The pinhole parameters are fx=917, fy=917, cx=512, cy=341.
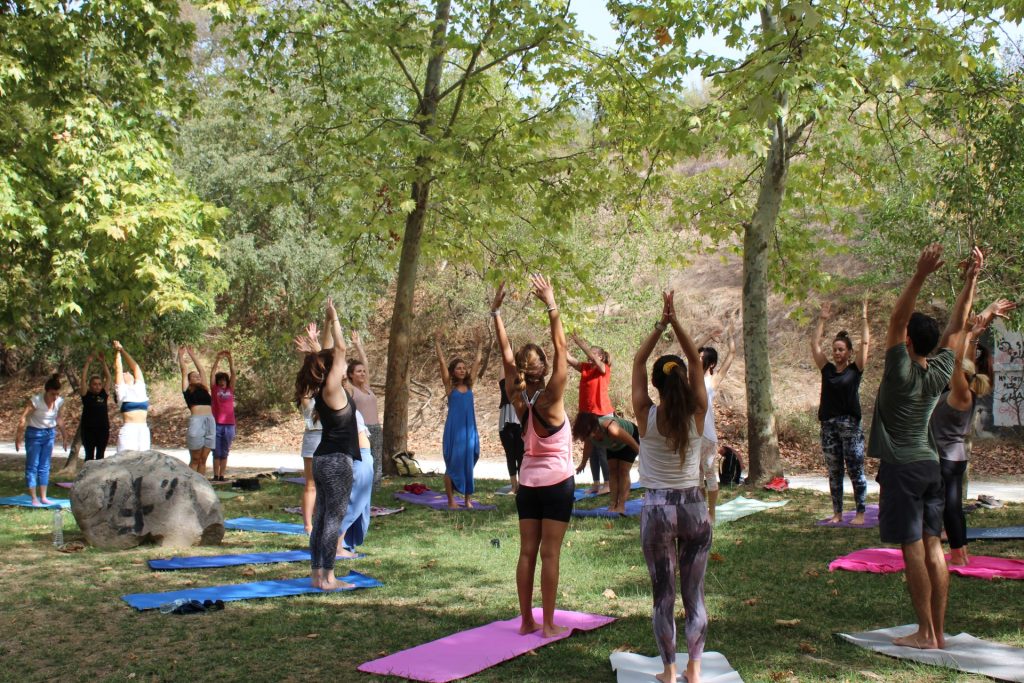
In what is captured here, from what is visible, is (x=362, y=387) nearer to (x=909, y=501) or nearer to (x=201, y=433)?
(x=201, y=433)

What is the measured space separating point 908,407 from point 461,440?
22.4 feet

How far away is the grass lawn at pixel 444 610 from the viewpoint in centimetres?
525

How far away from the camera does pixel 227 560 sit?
325 inches

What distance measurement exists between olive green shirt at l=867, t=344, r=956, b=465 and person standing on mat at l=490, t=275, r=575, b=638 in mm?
1834

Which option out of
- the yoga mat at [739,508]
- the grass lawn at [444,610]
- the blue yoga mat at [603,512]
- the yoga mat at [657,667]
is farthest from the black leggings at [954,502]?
the blue yoga mat at [603,512]

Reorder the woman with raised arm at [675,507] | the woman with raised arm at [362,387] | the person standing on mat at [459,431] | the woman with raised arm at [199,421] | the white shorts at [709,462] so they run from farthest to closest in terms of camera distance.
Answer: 1. the woman with raised arm at [199,421]
2. the person standing on mat at [459,431]
3. the woman with raised arm at [362,387]
4. the white shorts at [709,462]
5. the woman with raised arm at [675,507]

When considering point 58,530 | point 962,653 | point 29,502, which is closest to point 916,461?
point 962,653

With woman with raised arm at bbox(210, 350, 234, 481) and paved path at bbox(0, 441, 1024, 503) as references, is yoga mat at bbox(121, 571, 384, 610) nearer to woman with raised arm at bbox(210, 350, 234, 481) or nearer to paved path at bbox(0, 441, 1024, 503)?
paved path at bbox(0, 441, 1024, 503)

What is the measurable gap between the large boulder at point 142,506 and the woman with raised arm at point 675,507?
5.70m

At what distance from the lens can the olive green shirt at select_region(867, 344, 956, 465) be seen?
5234 mm

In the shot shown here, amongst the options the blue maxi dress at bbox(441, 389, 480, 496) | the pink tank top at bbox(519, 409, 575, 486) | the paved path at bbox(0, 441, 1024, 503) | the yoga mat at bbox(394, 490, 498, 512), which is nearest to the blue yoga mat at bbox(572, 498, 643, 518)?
the yoga mat at bbox(394, 490, 498, 512)

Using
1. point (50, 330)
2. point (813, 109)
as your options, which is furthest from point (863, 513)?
point (50, 330)

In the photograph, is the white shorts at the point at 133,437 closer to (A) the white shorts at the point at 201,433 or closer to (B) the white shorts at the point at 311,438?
(A) the white shorts at the point at 201,433

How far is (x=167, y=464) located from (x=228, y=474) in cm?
837
